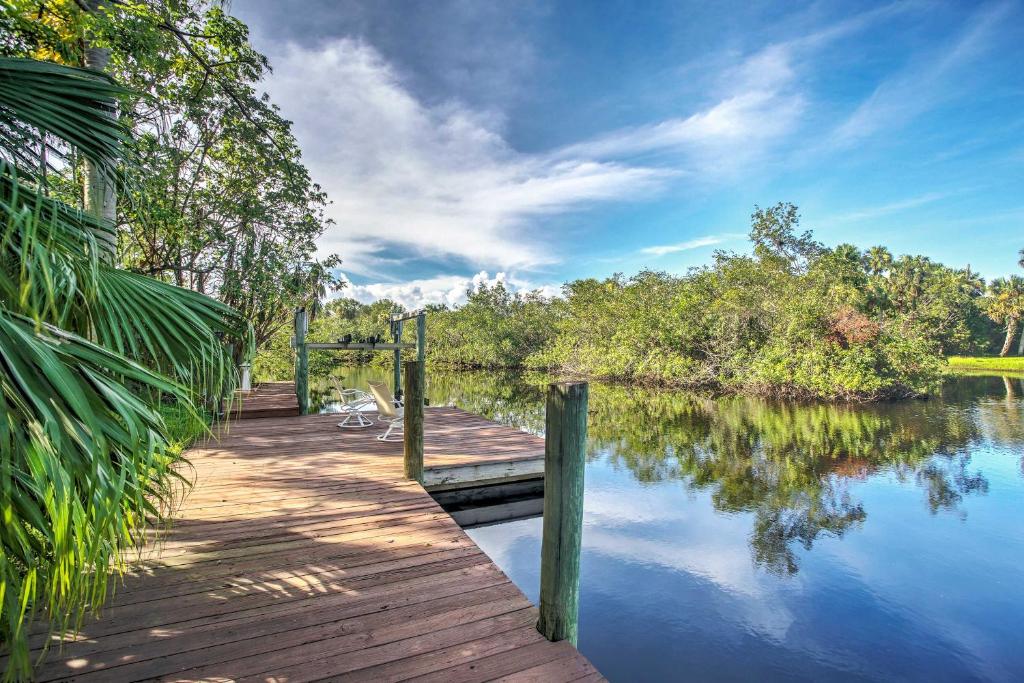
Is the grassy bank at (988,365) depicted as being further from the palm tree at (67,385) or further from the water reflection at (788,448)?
the palm tree at (67,385)

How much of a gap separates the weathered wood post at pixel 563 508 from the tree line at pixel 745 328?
52.0 ft

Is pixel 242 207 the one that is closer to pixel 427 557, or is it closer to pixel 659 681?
pixel 427 557

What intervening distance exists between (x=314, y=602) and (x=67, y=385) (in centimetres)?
188

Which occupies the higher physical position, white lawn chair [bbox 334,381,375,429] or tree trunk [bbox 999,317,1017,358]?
tree trunk [bbox 999,317,1017,358]

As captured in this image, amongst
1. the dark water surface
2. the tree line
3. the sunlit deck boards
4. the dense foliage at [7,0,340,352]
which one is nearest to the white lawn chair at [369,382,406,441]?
the dark water surface

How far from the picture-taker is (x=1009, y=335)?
124ft

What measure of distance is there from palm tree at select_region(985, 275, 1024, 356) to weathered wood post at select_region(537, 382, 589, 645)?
5156cm

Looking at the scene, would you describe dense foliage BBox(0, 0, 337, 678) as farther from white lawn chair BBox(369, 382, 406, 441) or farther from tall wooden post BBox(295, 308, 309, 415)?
tall wooden post BBox(295, 308, 309, 415)

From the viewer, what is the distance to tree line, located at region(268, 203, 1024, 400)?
15.1m

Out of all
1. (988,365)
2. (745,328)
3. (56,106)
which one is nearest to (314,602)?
(56,106)

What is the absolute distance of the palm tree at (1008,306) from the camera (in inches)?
1417

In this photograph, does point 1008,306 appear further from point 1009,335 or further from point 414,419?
point 414,419

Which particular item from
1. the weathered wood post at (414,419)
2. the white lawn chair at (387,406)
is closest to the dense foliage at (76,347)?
the weathered wood post at (414,419)

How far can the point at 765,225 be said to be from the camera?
68.8 ft
